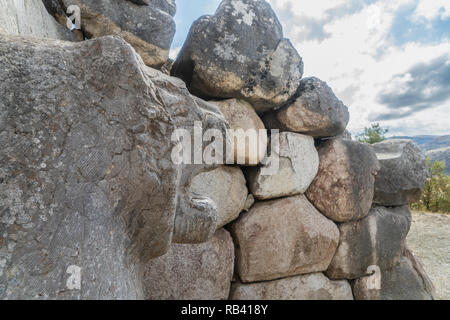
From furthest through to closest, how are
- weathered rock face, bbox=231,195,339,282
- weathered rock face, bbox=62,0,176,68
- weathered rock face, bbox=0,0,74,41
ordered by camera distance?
weathered rock face, bbox=231,195,339,282, weathered rock face, bbox=62,0,176,68, weathered rock face, bbox=0,0,74,41

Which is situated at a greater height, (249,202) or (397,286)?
(249,202)

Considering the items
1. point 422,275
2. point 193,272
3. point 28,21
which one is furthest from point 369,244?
point 28,21

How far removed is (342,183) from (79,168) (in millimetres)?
2056

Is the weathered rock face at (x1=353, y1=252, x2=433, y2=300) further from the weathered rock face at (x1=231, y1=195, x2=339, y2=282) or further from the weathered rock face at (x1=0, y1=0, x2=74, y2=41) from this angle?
the weathered rock face at (x1=0, y1=0, x2=74, y2=41)

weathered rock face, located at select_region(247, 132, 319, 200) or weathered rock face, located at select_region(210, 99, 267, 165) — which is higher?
weathered rock face, located at select_region(210, 99, 267, 165)

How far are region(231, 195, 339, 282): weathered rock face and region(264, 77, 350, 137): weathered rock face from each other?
559 mm

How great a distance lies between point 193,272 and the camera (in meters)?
1.70

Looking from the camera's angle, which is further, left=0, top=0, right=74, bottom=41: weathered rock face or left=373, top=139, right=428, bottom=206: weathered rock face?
left=373, top=139, right=428, bottom=206: weathered rock face

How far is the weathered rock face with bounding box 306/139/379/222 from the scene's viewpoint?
2180 millimetres

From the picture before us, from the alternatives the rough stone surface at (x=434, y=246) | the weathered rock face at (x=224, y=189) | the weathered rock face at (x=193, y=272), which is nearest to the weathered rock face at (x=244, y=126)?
the weathered rock face at (x=224, y=189)

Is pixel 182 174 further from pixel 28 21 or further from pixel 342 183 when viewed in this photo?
pixel 342 183

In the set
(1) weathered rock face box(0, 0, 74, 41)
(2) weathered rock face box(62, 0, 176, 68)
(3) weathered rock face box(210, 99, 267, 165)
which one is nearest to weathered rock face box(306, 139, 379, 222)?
(3) weathered rock face box(210, 99, 267, 165)
